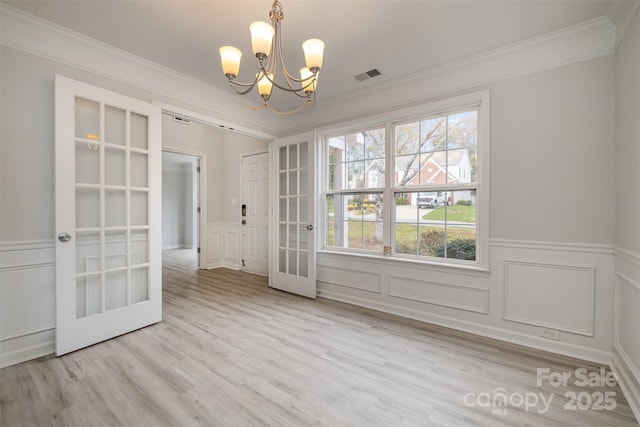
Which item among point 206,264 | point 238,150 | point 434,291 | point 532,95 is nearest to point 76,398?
point 434,291

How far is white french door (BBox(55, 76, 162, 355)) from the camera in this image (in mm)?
2334

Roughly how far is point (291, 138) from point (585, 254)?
3555 mm

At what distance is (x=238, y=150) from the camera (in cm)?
579

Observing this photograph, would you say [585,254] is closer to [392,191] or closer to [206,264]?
[392,191]

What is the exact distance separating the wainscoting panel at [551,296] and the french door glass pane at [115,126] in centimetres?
401

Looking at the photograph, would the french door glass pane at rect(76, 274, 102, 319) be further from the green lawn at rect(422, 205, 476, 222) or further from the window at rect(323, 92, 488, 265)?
the green lawn at rect(422, 205, 476, 222)

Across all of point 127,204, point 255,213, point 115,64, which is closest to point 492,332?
point 127,204

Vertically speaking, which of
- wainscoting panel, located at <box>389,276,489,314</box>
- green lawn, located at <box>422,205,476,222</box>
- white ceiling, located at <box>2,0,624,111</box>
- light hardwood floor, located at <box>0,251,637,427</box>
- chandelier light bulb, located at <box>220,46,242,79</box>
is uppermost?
white ceiling, located at <box>2,0,624,111</box>

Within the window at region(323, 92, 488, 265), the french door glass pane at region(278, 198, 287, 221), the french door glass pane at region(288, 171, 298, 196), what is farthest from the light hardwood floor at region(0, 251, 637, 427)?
the french door glass pane at region(288, 171, 298, 196)

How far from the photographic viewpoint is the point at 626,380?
1.89 metres

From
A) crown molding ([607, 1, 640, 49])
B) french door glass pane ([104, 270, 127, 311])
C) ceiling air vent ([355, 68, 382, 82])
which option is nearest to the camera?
crown molding ([607, 1, 640, 49])

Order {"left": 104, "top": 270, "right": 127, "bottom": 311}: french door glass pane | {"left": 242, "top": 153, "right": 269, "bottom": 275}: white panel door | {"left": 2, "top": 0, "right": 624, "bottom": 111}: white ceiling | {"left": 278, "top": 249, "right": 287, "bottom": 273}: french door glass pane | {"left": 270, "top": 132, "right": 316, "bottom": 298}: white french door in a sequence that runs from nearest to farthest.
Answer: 1. {"left": 2, "top": 0, "right": 624, "bottom": 111}: white ceiling
2. {"left": 104, "top": 270, "right": 127, "bottom": 311}: french door glass pane
3. {"left": 270, "top": 132, "right": 316, "bottom": 298}: white french door
4. {"left": 278, "top": 249, "right": 287, "bottom": 273}: french door glass pane
5. {"left": 242, "top": 153, "right": 269, "bottom": 275}: white panel door

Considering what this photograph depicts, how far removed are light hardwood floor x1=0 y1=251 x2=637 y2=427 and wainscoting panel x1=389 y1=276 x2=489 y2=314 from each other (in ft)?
0.93

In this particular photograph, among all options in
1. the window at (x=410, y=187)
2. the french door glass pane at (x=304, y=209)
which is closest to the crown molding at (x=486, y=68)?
the window at (x=410, y=187)
